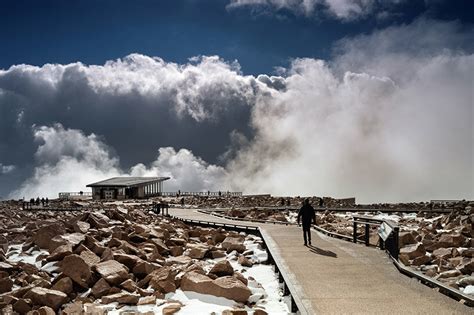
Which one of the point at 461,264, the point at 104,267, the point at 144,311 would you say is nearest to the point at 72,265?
the point at 104,267

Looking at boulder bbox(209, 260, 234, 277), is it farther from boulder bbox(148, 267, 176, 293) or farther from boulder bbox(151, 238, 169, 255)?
boulder bbox(151, 238, 169, 255)

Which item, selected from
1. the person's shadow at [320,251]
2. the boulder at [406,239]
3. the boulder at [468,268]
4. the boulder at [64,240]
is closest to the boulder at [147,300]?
the boulder at [64,240]

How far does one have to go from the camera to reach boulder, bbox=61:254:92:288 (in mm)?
11250

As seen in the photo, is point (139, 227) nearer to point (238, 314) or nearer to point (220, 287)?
point (220, 287)

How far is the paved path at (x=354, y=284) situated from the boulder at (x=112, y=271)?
444cm

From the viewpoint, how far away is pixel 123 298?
1016cm

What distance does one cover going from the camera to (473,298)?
7.73 metres

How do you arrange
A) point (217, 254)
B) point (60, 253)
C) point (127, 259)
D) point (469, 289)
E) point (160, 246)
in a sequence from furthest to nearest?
point (160, 246), point (217, 254), point (60, 253), point (127, 259), point (469, 289)

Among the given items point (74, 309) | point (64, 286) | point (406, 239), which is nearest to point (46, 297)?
point (64, 286)

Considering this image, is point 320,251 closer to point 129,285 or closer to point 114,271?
point 129,285

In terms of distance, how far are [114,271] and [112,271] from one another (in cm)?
6

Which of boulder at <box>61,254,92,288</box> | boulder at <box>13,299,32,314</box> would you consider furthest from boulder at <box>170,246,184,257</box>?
boulder at <box>13,299,32,314</box>

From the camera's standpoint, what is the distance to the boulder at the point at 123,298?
10.1m

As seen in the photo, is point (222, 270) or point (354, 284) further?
point (222, 270)
